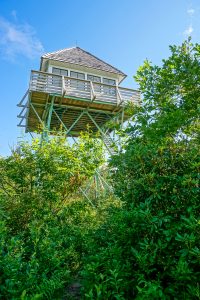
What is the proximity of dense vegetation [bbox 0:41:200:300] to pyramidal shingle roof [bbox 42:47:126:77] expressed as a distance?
12319 millimetres

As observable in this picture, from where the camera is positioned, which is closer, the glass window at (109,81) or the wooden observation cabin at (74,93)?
the wooden observation cabin at (74,93)

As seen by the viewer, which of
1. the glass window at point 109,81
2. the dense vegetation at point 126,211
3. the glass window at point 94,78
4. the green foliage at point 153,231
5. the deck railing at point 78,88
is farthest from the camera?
the glass window at point 109,81

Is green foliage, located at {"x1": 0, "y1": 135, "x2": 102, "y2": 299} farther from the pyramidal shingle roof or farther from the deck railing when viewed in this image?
the pyramidal shingle roof

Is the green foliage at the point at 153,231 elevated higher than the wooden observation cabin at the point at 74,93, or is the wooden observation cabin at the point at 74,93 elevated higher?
the wooden observation cabin at the point at 74,93

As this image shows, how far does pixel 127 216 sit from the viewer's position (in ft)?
10.3

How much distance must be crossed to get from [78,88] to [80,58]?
5.07m

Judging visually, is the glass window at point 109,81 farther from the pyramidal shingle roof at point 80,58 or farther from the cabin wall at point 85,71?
the pyramidal shingle roof at point 80,58

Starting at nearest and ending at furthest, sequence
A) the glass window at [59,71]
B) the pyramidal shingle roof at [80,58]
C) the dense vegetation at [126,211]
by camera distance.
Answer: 1. the dense vegetation at [126,211]
2. the glass window at [59,71]
3. the pyramidal shingle roof at [80,58]

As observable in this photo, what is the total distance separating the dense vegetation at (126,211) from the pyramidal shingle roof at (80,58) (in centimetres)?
1232

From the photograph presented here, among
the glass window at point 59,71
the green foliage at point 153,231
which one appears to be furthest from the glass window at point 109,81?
the green foliage at point 153,231

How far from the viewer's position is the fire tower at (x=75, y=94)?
14.6 metres

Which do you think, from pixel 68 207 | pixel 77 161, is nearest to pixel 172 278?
pixel 68 207

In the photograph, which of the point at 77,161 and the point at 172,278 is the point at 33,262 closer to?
the point at 172,278

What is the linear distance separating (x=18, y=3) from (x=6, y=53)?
1.56 m
